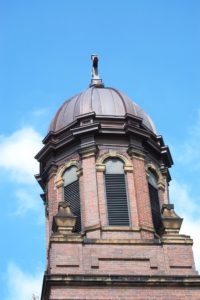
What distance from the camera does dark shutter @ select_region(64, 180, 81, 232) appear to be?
918 inches

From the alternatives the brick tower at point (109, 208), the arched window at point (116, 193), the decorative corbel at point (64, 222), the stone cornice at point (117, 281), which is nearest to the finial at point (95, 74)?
the brick tower at point (109, 208)

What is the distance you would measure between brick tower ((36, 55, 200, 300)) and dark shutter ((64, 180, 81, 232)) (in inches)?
1.3

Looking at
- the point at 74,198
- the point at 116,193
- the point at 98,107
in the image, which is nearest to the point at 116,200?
the point at 116,193

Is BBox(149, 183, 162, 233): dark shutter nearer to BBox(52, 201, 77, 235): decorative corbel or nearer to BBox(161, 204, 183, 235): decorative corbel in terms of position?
BBox(161, 204, 183, 235): decorative corbel

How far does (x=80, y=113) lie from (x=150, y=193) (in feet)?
11.6

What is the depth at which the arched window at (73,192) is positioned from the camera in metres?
23.4

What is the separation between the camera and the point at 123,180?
24.0m

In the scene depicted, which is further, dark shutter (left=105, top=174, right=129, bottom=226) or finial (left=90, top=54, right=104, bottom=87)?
finial (left=90, top=54, right=104, bottom=87)

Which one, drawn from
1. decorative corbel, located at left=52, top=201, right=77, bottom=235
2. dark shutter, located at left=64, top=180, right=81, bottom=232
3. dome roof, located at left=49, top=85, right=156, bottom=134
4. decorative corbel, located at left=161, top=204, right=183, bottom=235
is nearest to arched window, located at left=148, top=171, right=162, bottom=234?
decorative corbel, located at left=161, top=204, right=183, bottom=235

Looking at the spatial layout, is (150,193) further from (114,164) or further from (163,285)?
(163,285)

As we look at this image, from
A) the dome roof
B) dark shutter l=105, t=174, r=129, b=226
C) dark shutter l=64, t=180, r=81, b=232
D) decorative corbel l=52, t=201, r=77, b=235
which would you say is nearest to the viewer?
decorative corbel l=52, t=201, r=77, b=235

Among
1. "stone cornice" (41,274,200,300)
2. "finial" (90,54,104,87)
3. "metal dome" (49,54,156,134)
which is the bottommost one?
"stone cornice" (41,274,200,300)

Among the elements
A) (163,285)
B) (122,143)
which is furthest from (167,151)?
(163,285)

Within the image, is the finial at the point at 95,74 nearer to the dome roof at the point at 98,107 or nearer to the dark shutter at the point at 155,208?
the dome roof at the point at 98,107
